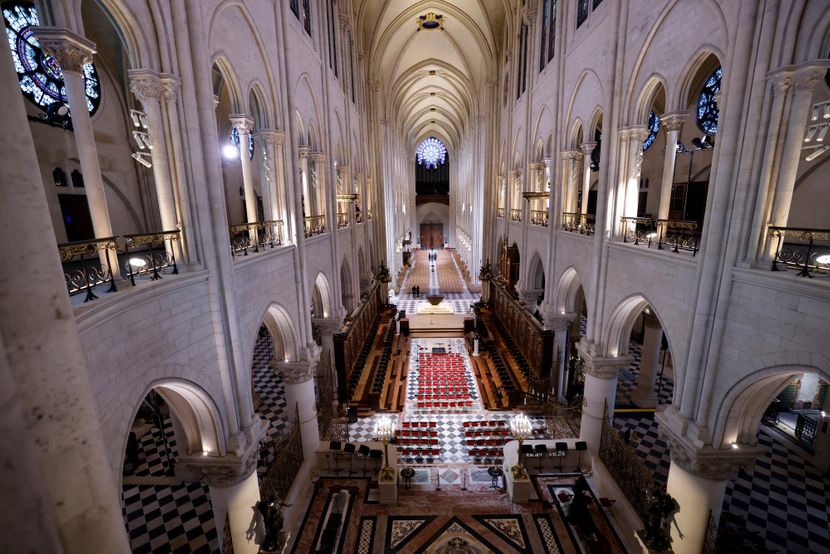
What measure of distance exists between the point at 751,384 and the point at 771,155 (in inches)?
121

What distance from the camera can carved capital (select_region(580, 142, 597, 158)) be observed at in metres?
10.2

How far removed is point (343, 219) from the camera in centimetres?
1501

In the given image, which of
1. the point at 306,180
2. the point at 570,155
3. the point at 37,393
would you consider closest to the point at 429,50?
the point at 570,155

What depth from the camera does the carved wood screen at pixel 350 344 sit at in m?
12.3

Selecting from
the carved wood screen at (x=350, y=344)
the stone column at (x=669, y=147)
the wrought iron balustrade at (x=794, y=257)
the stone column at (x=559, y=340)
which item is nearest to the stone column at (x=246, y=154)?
the carved wood screen at (x=350, y=344)

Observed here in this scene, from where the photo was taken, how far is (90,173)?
4160 mm

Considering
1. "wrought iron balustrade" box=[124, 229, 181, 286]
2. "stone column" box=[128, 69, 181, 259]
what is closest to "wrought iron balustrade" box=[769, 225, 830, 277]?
"wrought iron balustrade" box=[124, 229, 181, 286]

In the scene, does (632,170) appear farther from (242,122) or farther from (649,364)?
(242,122)

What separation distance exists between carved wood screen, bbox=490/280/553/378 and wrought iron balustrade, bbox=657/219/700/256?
19.3 feet

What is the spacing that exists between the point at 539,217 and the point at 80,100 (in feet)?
42.1

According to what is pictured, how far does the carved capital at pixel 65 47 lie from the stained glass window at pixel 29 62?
5.30 meters

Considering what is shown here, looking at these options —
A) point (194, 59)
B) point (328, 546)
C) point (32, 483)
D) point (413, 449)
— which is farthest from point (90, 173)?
point (413, 449)

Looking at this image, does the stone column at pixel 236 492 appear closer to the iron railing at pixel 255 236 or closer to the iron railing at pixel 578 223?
the iron railing at pixel 255 236

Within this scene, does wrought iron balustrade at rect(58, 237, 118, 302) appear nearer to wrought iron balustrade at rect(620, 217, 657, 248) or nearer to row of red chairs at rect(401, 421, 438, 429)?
wrought iron balustrade at rect(620, 217, 657, 248)
